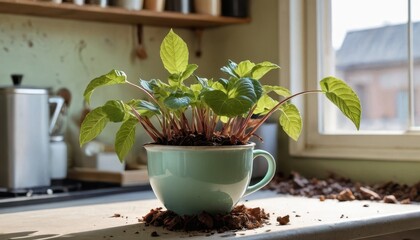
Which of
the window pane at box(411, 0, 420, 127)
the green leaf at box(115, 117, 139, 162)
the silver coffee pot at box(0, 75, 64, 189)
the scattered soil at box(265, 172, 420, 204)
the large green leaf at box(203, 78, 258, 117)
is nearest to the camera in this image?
the large green leaf at box(203, 78, 258, 117)

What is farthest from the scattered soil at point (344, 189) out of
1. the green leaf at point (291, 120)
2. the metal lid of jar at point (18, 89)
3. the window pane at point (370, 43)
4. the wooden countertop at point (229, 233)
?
the metal lid of jar at point (18, 89)

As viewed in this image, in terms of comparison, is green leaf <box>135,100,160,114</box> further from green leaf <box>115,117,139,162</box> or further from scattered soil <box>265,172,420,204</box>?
scattered soil <box>265,172,420,204</box>

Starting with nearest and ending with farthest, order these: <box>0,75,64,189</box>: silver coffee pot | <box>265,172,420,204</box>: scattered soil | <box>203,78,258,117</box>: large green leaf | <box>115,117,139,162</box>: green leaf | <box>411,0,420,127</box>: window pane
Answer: <box>203,78,258,117</box>: large green leaf → <box>115,117,139,162</box>: green leaf → <box>265,172,420,204</box>: scattered soil → <box>0,75,64,189</box>: silver coffee pot → <box>411,0,420,127</box>: window pane

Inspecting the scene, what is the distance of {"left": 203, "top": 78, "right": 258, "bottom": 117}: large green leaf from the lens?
113 centimetres

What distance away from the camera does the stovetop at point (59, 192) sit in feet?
5.47

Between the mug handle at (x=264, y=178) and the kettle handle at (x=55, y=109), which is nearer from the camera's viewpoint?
the mug handle at (x=264, y=178)

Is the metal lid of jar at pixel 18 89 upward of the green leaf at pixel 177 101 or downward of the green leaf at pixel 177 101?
upward

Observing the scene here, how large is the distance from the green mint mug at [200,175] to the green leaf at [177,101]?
0.09 metres

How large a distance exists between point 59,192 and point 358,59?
1047 mm

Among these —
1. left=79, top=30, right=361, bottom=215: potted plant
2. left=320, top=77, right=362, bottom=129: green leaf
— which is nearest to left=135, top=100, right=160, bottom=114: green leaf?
left=79, top=30, right=361, bottom=215: potted plant

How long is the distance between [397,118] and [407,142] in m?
0.24

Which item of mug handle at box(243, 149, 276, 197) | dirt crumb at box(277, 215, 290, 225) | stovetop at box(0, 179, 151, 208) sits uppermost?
mug handle at box(243, 149, 276, 197)

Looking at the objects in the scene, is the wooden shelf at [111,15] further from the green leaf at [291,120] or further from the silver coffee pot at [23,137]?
the green leaf at [291,120]

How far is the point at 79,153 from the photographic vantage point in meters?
2.08
